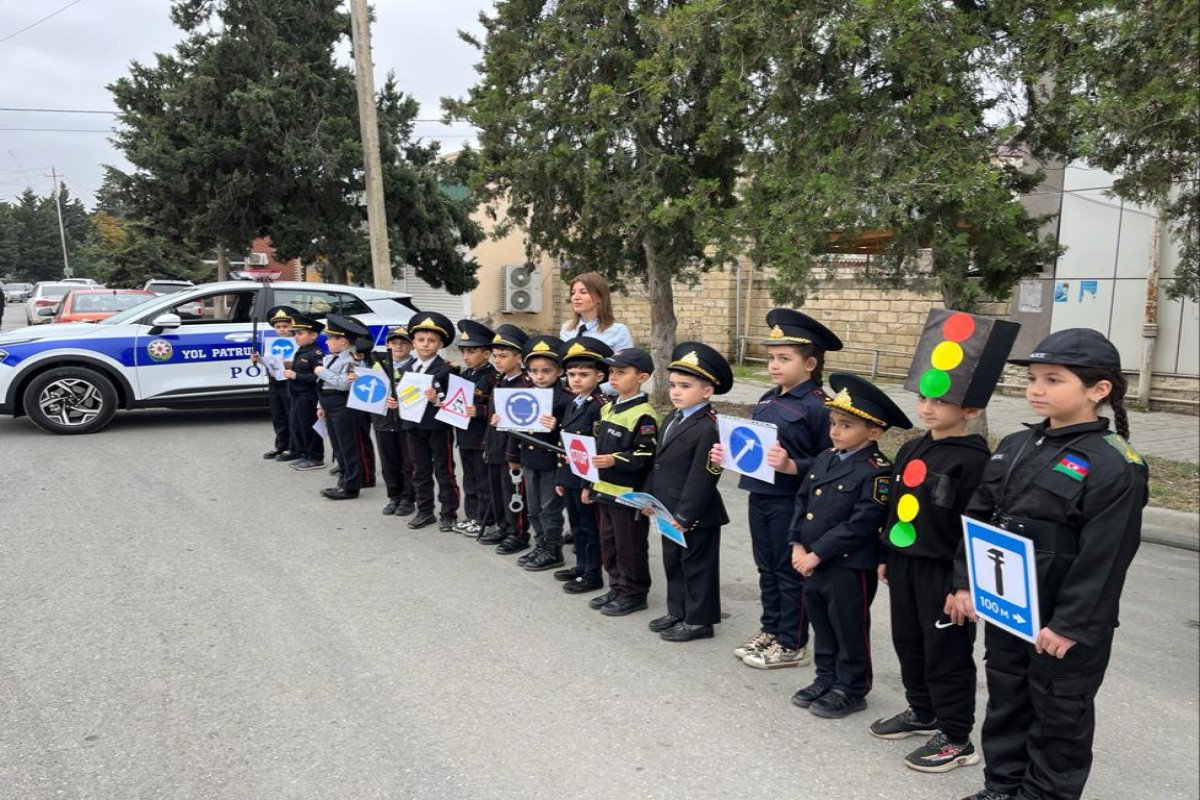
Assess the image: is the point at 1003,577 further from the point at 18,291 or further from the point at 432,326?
the point at 18,291

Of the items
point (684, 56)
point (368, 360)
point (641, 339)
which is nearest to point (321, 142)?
point (641, 339)

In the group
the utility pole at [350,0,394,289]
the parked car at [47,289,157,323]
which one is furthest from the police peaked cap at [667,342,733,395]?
the parked car at [47,289,157,323]

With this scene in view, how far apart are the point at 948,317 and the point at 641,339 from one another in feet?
68.9

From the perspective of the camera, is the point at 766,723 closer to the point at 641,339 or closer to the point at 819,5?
the point at 819,5

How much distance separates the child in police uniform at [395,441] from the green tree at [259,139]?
1277 centimetres

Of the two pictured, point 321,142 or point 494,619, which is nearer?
point 494,619

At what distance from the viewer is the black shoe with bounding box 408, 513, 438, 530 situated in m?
6.55

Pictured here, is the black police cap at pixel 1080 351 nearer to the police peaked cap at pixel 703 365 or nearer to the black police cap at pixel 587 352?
the police peaked cap at pixel 703 365

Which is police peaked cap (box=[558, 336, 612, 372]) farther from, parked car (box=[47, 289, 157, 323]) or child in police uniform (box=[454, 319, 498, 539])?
parked car (box=[47, 289, 157, 323])

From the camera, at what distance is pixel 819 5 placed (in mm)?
8273

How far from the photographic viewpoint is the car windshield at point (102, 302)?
53.3 ft

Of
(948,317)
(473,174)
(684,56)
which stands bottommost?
(948,317)

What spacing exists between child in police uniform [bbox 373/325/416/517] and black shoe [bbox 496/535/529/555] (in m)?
1.18

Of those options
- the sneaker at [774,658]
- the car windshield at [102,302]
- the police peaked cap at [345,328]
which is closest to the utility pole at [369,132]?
the car windshield at [102,302]
